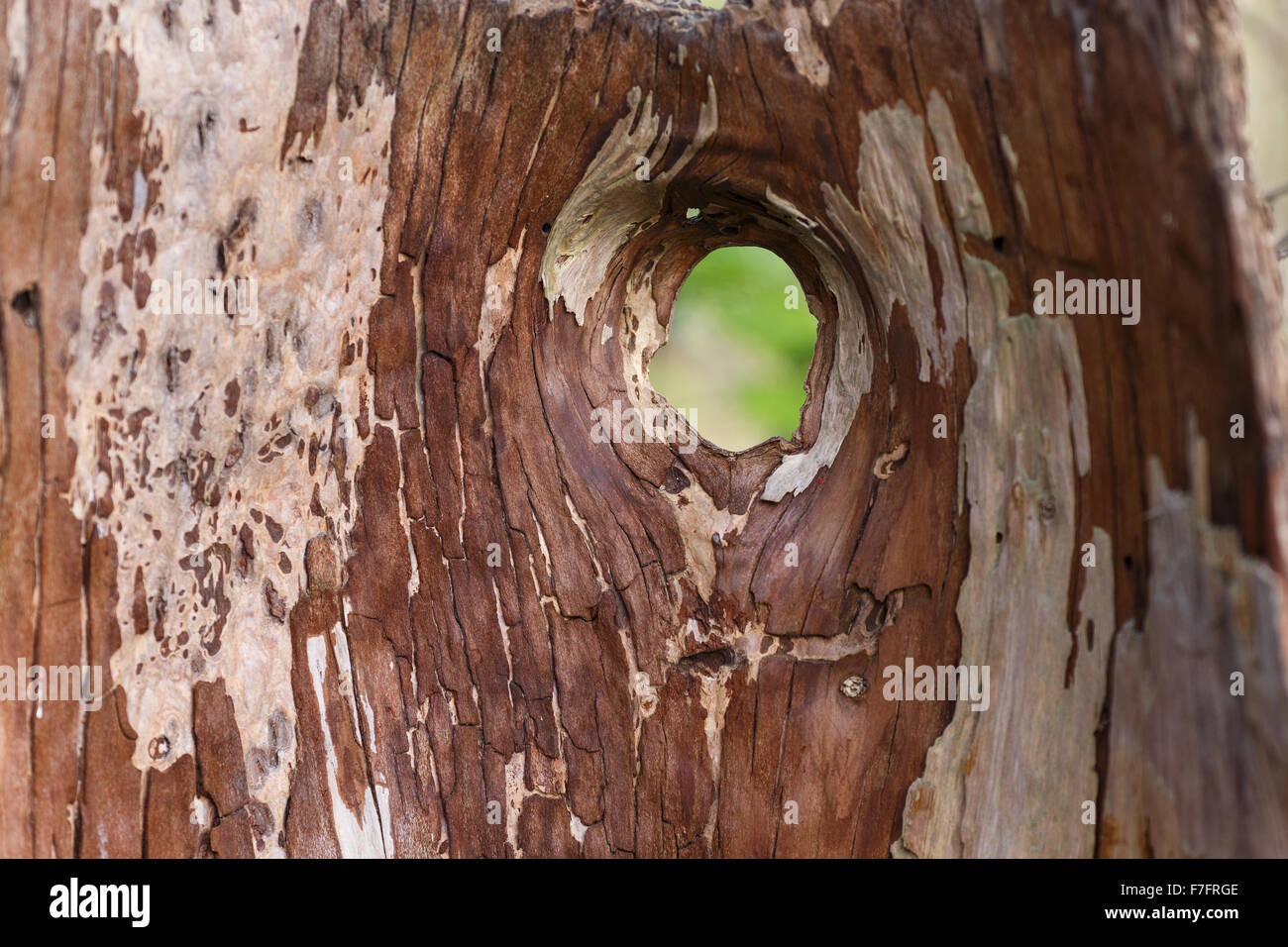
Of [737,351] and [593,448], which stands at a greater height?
[737,351]

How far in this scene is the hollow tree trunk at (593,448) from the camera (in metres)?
1.01

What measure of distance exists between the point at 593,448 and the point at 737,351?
337 centimetres

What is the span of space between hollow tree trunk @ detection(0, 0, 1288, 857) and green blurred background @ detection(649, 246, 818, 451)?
120 inches

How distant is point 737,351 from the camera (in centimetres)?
468

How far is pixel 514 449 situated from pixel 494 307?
233 mm

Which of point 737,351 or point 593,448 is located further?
point 737,351

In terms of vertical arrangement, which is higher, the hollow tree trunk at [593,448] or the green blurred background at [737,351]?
the green blurred background at [737,351]

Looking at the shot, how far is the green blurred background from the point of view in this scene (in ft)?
15.0

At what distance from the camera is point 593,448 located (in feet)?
4.69

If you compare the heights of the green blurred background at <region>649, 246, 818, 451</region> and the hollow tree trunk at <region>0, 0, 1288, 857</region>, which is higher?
the green blurred background at <region>649, 246, 818, 451</region>

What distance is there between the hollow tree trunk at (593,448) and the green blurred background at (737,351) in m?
3.06

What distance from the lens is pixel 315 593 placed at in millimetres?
1295

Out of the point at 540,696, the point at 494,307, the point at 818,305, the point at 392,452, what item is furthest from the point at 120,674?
the point at 818,305

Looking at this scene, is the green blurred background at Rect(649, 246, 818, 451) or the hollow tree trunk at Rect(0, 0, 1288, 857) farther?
the green blurred background at Rect(649, 246, 818, 451)
